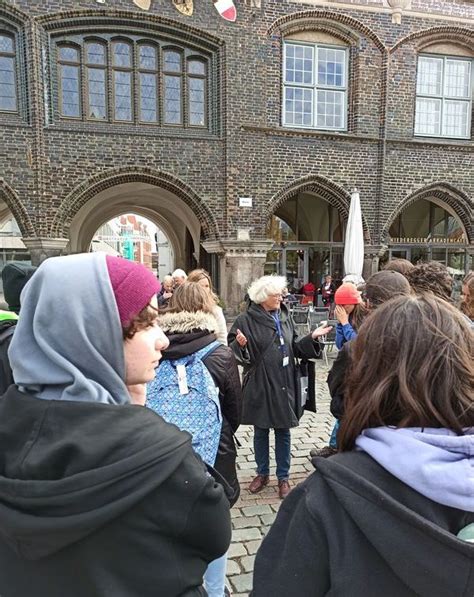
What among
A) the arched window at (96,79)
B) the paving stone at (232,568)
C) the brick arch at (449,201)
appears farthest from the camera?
the brick arch at (449,201)

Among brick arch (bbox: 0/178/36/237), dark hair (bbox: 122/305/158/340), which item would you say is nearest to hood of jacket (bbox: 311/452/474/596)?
dark hair (bbox: 122/305/158/340)

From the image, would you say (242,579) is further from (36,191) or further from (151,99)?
(151,99)

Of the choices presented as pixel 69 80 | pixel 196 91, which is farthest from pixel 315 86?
pixel 69 80

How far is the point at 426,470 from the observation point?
0.90 metres

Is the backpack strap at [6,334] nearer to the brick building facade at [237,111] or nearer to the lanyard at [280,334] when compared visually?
the lanyard at [280,334]

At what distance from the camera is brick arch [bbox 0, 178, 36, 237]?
993 centimetres

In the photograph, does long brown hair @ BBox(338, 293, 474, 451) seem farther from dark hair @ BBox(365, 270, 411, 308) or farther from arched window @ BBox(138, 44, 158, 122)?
arched window @ BBox(138, 44, 158, 122)

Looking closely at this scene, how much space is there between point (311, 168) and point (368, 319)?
10.9 m

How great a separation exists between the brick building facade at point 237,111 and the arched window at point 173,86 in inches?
1.3

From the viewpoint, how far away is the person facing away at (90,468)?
2.94 feet

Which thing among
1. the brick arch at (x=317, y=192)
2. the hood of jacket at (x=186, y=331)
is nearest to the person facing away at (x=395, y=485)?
the hood of jacket at (x=186, y=331)

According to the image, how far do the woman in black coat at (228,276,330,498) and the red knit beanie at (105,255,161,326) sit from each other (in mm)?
2470

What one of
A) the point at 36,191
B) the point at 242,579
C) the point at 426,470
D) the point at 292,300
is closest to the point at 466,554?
the point at 426,470

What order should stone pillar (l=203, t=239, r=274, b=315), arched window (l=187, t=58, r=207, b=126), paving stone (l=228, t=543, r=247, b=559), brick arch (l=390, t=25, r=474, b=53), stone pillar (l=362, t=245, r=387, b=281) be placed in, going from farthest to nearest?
stone pillar (l=362, t=245, r=387, b=281)
brick arch (l=390, t=25, r=474, b=53)
stone pillar (l=203, t=239, r=274, b=315)
arched window (l=187, t=58, r=207, b=126)
paving stone (l=228, t=543, r=247, b=559)
